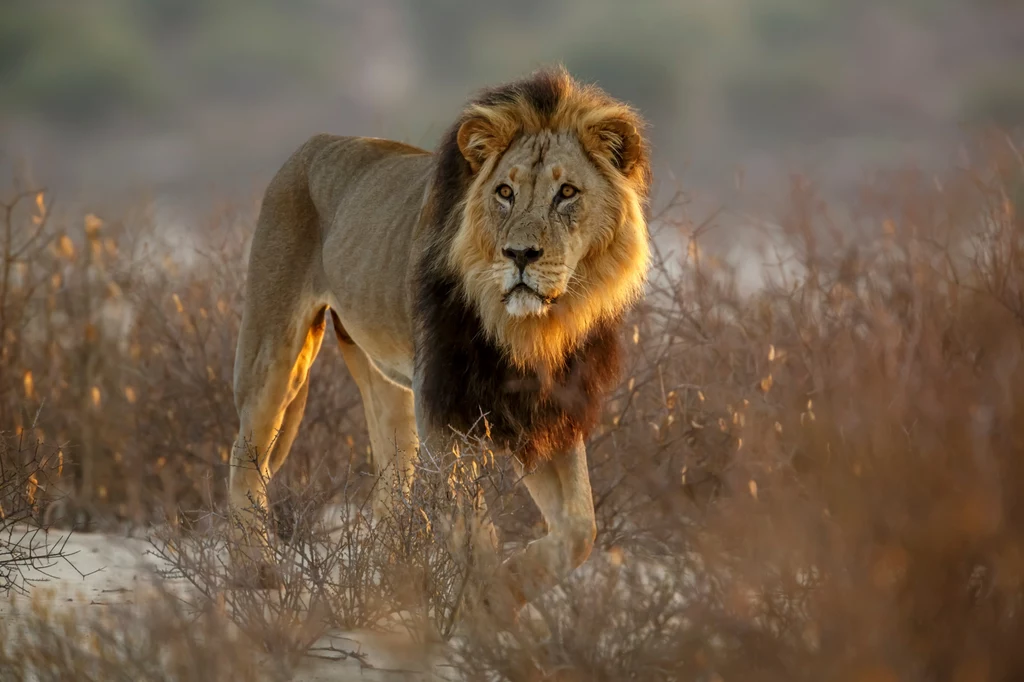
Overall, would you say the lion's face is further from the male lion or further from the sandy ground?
the sandy ground

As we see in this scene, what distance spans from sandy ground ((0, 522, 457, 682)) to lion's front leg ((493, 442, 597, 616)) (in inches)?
27.1

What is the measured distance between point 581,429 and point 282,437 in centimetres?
199

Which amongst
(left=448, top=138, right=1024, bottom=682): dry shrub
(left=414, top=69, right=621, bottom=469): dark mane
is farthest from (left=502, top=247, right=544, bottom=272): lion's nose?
(left=448, top=138, right=1024, bottom=682): dry shrub

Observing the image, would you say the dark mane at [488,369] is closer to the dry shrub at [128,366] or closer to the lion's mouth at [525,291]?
the lion's mouth at [525,291]

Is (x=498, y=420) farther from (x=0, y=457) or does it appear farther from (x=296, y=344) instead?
(x=0, y=457)

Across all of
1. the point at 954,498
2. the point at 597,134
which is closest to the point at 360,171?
the point at 597,134

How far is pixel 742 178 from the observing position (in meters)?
7.48

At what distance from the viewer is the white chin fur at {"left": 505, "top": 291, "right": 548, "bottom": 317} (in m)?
4.66

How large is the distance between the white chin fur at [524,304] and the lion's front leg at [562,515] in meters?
0.73

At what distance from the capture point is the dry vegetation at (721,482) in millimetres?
2676

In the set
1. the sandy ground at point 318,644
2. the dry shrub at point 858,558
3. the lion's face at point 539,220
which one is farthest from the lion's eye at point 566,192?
the sandy ground at point 318,644

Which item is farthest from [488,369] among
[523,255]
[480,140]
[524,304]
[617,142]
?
[617,142]

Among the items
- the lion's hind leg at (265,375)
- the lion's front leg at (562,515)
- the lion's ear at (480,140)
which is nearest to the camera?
the lion's front leg at (562,515)

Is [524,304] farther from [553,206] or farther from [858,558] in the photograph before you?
[858,558]
